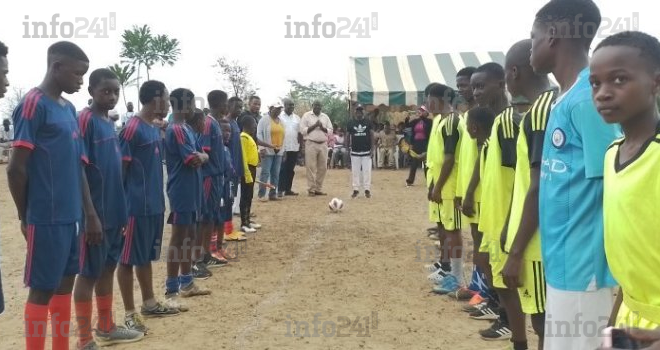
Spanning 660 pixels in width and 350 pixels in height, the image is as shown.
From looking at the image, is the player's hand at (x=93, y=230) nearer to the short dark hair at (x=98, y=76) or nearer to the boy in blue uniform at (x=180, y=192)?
the short dark hair at (x=98, y=76)

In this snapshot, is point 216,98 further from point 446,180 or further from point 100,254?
point 100,254

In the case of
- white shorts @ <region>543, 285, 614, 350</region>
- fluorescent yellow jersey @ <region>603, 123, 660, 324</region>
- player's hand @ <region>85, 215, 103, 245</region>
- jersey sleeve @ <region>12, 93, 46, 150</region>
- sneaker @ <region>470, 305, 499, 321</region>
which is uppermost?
jersey sleeve @ <region>12, 93, 46, 150</region>

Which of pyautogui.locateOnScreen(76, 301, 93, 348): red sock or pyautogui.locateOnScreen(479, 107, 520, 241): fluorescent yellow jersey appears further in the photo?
pyautogui.locateOnScreen(76, 301, 93, 348): red sock

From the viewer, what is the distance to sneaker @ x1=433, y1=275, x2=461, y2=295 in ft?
18.8

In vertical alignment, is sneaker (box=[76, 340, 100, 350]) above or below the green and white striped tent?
below

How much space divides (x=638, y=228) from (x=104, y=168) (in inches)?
138

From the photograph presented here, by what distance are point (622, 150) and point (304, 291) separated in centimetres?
427

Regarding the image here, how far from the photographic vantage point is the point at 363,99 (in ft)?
55.9

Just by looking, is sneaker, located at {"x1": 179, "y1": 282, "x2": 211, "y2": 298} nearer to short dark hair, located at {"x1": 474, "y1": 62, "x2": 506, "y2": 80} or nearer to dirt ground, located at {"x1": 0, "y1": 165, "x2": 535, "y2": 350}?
dirt ground, located at {"x1": 0, "y1": 165, "x2": 535, "y2": 350}

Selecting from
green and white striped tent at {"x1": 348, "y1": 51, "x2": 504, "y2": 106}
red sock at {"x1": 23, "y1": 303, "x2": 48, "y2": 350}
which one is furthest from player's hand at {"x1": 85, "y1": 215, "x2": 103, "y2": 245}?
green and white striped tent at {"x1": 348, "y1": 51, "x2": 504, "y2": 106}

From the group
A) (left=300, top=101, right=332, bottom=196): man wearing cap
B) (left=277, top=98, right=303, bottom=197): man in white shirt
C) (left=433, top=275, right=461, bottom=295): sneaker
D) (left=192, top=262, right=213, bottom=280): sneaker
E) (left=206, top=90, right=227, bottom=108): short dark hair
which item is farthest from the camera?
(left=300, top=101, right=332, bottom=196): man wearing cap

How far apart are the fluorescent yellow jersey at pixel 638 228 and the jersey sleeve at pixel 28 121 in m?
3.03

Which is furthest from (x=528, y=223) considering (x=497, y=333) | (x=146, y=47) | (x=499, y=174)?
(x=146, y=47)

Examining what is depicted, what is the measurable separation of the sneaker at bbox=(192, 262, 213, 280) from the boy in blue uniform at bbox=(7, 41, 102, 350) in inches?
109
